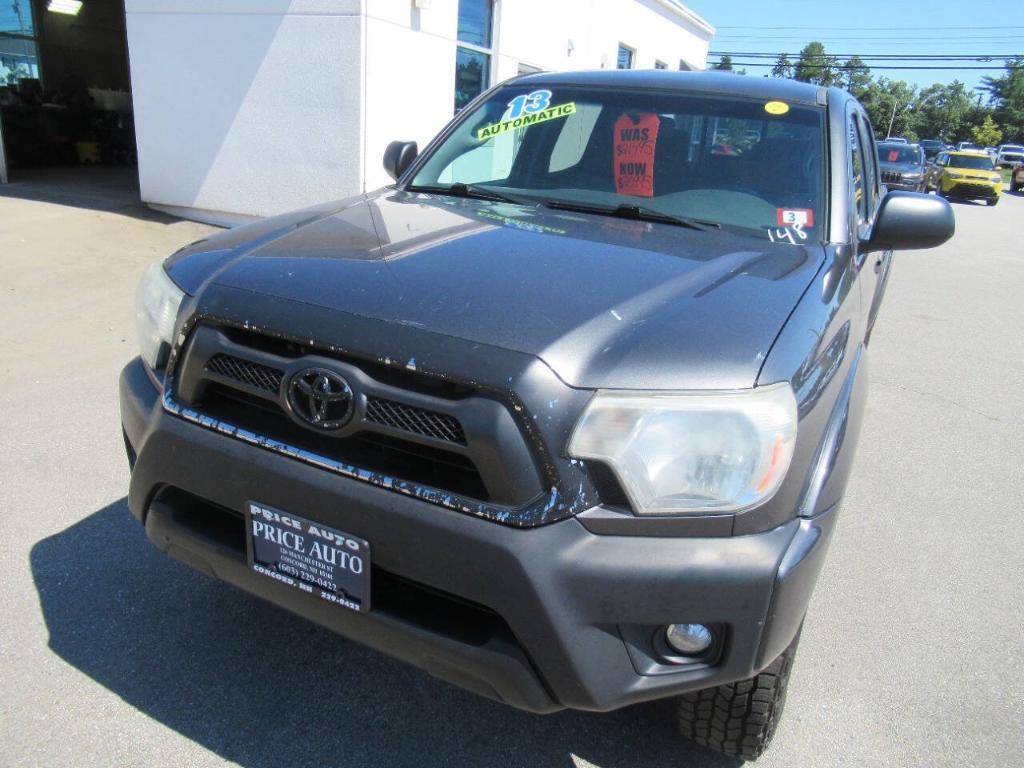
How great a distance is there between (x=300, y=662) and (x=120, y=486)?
1.42 metres

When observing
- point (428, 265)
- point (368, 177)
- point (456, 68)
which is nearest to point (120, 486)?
point (428, 265)

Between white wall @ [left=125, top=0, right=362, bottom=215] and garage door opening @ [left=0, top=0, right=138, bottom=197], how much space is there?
2.64 metres

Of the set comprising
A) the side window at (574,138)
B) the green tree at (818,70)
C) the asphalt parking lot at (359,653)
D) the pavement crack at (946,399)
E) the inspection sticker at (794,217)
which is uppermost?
the green tree at (818,70)

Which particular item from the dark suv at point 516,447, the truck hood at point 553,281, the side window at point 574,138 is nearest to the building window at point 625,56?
the side window at point 574,138

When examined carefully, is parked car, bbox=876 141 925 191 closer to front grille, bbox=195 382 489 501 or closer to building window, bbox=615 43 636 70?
building window, bbox=615 43 636 70

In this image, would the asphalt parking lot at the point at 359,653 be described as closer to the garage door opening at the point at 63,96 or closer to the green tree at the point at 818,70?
the garage door opening at the point at 63,96

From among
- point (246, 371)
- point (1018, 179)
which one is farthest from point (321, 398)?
point (1018, 179)

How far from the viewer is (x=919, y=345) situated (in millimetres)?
6832

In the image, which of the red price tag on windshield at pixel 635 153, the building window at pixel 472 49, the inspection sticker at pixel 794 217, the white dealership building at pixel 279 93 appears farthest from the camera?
the building window at pixel 472 49

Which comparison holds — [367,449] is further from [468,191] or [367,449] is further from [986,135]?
[986,135]

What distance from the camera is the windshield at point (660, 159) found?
2721 millimetres

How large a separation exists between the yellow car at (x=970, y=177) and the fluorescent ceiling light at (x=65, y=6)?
78.0 feet

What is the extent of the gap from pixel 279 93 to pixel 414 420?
7721mm

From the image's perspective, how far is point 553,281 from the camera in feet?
6.37
